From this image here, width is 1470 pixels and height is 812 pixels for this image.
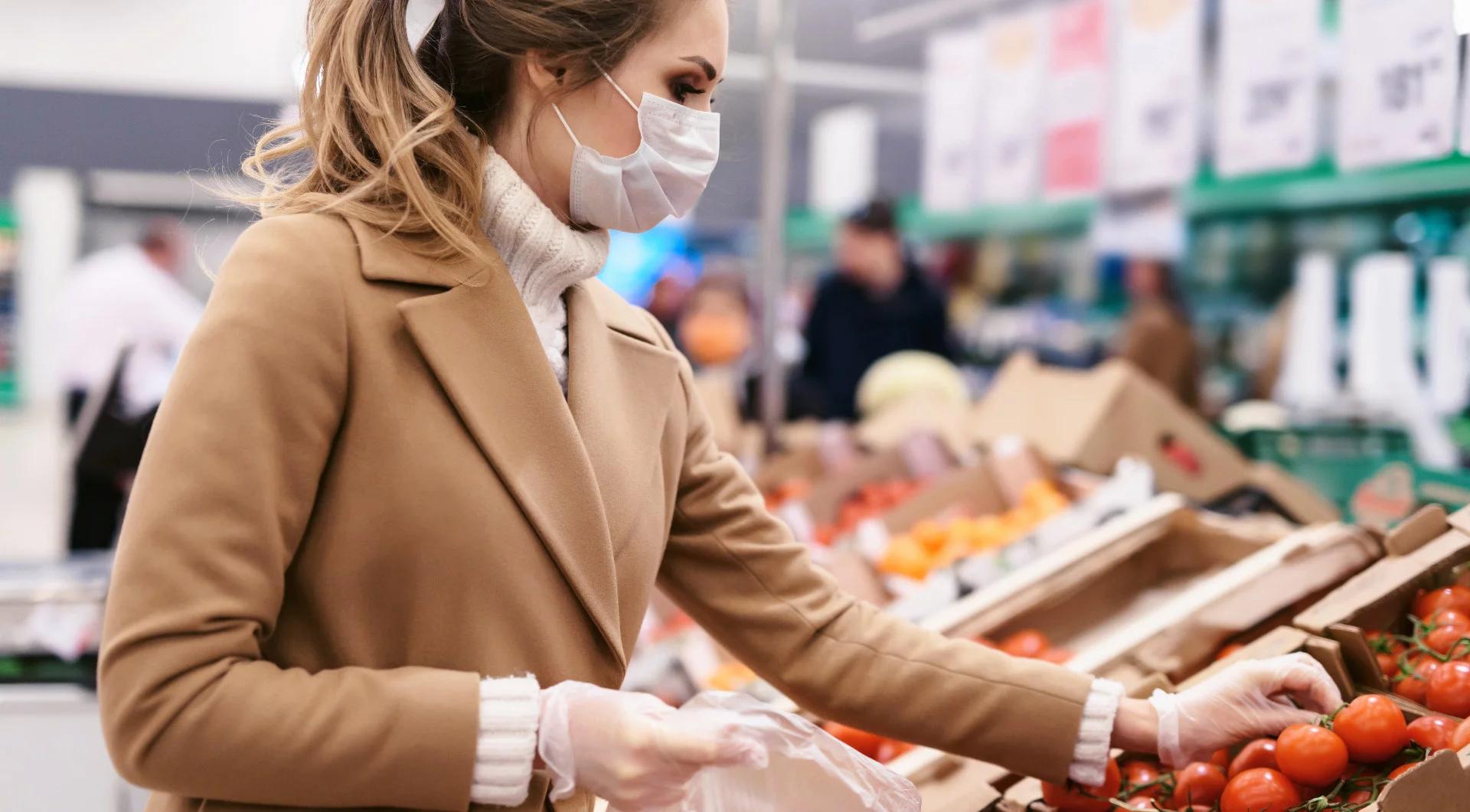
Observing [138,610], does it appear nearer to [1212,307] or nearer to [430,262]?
[430,262]

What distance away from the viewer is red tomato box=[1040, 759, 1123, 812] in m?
1.37

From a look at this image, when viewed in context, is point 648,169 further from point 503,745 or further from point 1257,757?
point 1257,757

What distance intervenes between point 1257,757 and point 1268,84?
2.38 metres

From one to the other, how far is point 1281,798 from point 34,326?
40.1 ft

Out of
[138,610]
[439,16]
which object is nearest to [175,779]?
[138,610]

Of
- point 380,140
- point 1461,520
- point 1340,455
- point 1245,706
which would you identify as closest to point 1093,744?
point 1245,706

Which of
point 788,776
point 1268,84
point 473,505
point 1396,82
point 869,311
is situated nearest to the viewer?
point 473,505

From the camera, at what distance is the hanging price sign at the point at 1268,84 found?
3.09m

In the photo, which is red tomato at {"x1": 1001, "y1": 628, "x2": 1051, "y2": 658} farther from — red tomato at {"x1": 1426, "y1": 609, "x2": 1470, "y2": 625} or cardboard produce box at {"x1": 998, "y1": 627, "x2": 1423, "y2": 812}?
red tomato at {"x1": 1426, "y1": 609, "x2": 1470, "y2": 625}

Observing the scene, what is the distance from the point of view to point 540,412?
3.82 feet

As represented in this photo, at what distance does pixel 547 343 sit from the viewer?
1290mm

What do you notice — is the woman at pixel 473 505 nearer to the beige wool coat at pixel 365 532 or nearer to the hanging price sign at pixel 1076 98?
the beige wool coat at pixel 365 532

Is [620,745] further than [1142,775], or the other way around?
[1142,775]

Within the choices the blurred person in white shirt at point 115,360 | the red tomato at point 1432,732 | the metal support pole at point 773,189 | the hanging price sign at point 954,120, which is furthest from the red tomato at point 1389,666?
the blurred person in white shirt at point 115,360
